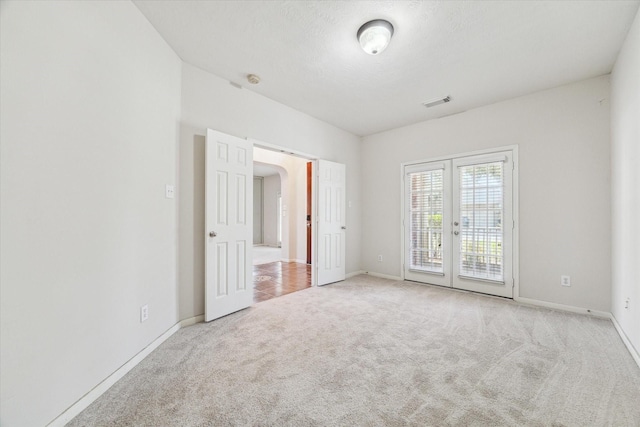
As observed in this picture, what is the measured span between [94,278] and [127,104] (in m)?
1.26

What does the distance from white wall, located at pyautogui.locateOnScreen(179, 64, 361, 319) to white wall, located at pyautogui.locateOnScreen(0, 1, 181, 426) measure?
39 centimetres

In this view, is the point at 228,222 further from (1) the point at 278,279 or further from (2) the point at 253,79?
(1) the point at 278,279

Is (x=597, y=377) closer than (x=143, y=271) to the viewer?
Yes

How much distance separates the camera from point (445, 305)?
10.8ft

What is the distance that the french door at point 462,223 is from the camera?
3.59 meters

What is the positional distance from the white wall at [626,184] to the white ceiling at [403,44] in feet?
0.86

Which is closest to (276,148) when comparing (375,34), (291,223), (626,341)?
(375,34)

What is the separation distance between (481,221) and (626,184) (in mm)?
1536

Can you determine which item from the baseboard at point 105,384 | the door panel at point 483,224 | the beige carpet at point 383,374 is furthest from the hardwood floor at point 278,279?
the door panel at point 483,224

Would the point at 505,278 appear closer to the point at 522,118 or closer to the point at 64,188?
the point at 522,118

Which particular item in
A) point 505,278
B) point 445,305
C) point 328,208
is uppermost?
point 328,208

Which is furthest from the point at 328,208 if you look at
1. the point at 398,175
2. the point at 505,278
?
the point at 505,278

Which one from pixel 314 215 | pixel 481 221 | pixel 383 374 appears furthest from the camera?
pixel 314 215

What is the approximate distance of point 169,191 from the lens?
96.9 inches
